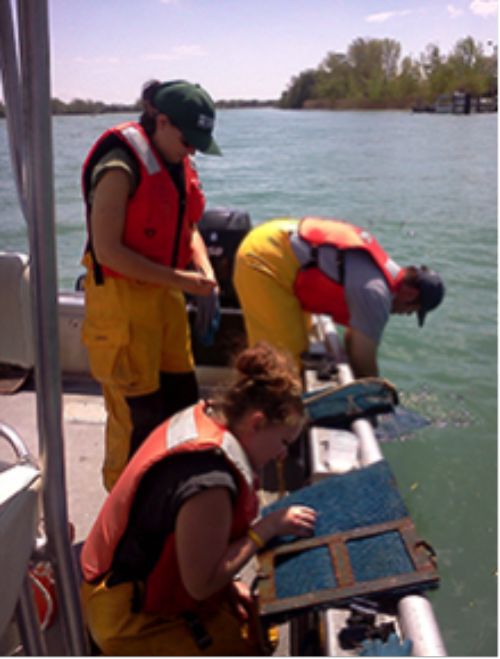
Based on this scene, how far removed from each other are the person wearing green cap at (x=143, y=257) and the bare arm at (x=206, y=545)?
81cm

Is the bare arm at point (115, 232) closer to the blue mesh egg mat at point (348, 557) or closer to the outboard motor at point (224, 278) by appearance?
the blue mesh egg mat at point (348, 557)

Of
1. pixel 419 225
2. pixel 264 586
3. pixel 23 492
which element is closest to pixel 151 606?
pixel 264 586

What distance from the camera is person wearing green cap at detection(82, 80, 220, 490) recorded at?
1865 millimetres

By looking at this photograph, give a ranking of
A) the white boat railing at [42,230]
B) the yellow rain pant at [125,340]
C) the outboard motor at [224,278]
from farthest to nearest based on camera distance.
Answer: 1. the outboard motor at [224,278]
2. the yellow rain pant at [125,340]
3. the white boat railing at [42,230]

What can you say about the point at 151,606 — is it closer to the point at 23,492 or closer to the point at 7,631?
the point at 7,631

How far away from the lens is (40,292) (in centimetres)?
99

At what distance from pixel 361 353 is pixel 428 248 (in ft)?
26.7

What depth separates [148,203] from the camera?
195 cm

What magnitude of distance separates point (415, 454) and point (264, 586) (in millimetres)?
2580

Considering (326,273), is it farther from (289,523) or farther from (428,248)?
(428,248)

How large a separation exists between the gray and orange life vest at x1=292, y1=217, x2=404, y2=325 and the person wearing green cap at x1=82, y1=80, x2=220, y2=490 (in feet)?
2.38

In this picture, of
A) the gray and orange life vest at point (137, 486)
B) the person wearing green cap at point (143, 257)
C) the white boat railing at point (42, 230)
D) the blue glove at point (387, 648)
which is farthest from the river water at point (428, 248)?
the blue glove at point (387, 648)

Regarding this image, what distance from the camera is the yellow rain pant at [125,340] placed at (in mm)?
1970

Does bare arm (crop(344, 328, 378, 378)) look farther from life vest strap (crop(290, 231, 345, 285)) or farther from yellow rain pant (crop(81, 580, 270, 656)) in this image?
yellow rain pant (crop(81, 580, 270, 656))
